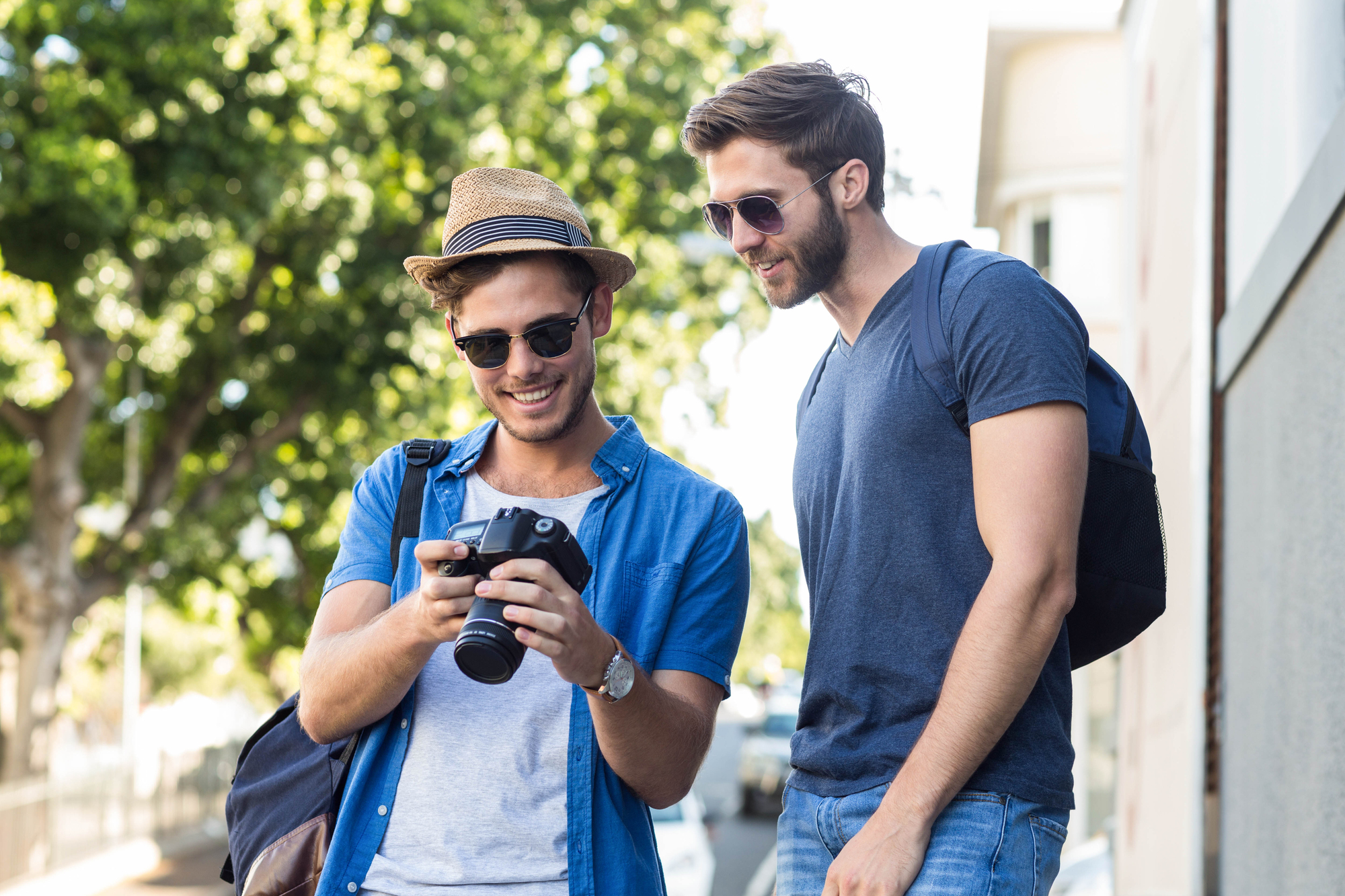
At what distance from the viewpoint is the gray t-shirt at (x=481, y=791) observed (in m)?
2.35

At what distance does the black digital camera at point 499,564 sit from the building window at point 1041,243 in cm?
1506

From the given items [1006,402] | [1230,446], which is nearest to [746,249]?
[1006,402]

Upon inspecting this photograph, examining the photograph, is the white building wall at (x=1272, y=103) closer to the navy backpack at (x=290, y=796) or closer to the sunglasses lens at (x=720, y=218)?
the sunglasses lens at (x=720, y=218)

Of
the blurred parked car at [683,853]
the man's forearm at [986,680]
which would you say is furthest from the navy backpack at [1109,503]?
the blurred parked car at [683,853]

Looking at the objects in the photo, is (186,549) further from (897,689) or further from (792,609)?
(792,609)

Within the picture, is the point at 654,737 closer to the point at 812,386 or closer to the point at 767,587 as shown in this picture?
the point at 812,386

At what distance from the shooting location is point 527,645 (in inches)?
83.3

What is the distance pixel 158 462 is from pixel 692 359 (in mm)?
6655

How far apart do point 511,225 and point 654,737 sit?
3.26ft

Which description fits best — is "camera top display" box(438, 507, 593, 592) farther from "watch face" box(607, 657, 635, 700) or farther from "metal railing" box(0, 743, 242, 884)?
"metal railing" box(0, 743, 242, 884)

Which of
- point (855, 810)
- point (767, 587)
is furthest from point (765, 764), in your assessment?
point (855, 810)

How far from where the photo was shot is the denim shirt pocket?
98.7 inches

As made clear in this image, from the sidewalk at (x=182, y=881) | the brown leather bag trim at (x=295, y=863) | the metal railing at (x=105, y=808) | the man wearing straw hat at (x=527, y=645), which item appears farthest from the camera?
the sidewalk at (x=182, y=881)

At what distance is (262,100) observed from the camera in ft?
39.9
